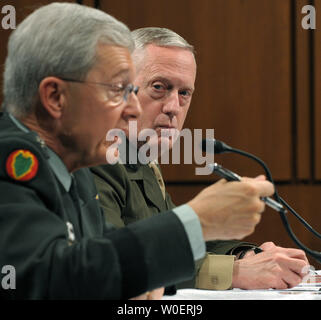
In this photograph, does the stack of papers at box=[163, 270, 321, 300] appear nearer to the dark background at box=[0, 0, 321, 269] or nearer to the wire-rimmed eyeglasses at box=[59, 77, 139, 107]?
the wire-rimmed eyeglasses at box=[59, 77, 139, 107]

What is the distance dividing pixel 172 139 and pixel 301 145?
54.7 inches

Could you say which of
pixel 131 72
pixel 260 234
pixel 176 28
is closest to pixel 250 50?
pixel 176 28

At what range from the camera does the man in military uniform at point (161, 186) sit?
1.52 metres

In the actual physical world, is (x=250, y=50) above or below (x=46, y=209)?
above

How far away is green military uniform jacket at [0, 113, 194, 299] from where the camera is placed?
83 centimetres

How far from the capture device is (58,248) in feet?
2.75

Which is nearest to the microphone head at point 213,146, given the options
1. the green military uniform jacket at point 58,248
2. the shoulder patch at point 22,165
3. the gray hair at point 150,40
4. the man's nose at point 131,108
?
the man's nose at point 131,108

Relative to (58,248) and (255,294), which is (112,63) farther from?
(255,294)

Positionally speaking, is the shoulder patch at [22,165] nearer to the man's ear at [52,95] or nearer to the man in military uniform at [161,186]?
the man's ear at [52,95]

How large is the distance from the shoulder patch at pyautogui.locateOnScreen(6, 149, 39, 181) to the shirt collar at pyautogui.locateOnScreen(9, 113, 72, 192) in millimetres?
76

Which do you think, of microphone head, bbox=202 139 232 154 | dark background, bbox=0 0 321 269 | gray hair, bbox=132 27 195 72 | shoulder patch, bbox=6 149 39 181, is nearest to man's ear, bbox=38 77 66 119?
shoulder patch, bbox=6 149 39 181

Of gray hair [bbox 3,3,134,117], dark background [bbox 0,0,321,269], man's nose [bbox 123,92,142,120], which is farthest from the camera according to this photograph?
dark background [bbox 0,0,321,269]
